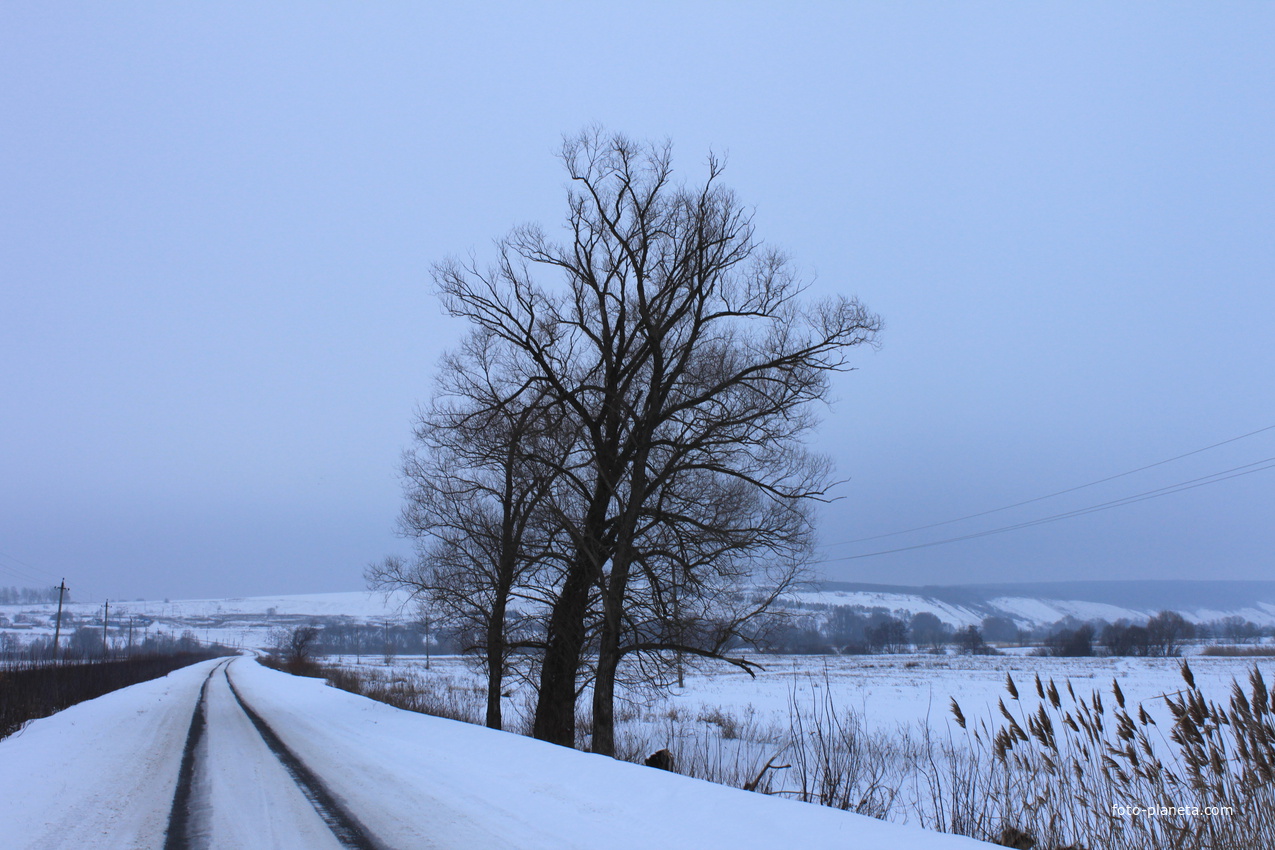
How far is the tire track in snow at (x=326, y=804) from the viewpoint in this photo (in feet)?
20.0

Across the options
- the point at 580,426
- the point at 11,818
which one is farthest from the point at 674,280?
the point at 11,818

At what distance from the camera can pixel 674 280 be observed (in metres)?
15.0

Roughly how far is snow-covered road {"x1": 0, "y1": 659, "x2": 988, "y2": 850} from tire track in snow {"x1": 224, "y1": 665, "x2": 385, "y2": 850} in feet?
0.13

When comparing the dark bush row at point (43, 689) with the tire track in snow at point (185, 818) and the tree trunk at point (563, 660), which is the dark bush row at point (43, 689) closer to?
the tire track in snow at point (185, 818)

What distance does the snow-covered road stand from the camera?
6.16 meters

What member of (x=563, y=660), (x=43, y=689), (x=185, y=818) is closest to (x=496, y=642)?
(x=563, y=660)

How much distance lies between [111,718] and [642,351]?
632 inches

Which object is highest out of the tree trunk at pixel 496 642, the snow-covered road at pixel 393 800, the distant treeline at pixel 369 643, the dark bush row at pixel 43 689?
the tree trunk at pixel 496 642

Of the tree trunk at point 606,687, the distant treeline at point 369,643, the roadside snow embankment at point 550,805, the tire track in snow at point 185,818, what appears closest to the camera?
the roadside snow embankment at point 550,805

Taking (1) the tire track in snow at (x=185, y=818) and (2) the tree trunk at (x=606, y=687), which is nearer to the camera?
(1) the tire track in snow at (x=185, y=818)

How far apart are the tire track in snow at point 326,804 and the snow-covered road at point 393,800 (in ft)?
0.13

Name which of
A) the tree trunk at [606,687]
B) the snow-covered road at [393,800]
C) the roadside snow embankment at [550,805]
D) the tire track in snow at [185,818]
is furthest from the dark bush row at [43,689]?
the tree trunk at [606,687]

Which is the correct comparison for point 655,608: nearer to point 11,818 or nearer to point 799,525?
point 799,525

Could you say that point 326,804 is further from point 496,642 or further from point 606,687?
point 496,642
